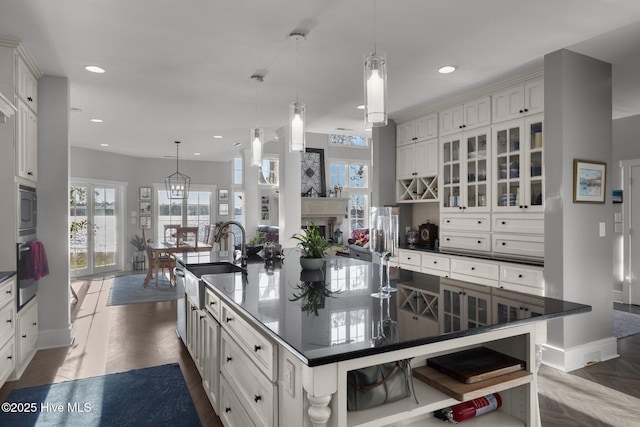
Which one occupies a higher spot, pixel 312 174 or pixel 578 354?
pixel 312 174

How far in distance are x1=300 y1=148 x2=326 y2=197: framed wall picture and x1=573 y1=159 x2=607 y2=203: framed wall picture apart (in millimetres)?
7093

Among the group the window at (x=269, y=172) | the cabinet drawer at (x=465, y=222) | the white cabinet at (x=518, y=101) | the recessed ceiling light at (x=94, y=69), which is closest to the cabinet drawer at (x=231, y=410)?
the recessed ceiling light at (x=94, y=69)

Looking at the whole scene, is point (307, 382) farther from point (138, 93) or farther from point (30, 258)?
point (138, 93)

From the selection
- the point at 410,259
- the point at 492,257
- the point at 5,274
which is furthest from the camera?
the point at 410,259

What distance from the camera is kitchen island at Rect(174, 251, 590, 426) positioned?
1.20 meters

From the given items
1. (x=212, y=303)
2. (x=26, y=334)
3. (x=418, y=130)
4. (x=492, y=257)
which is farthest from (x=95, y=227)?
(x=492, y=257)

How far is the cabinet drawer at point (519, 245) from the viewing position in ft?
12.5

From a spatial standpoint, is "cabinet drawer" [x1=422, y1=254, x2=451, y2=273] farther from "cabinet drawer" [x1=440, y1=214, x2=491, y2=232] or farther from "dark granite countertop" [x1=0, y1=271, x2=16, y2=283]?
"dark granite countertop" [x1=0, y1=271, x2=16, y2=283]

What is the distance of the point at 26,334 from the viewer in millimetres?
3428

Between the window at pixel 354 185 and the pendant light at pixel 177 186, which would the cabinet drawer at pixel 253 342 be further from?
the window at pixel 354 185

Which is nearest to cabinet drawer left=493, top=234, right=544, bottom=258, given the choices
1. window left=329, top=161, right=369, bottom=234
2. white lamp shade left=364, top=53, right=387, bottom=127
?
white lamp shade left=364, top=53, right=387, bottom=127

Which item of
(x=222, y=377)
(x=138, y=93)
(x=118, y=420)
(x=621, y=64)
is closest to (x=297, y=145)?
(x=222, y=377)

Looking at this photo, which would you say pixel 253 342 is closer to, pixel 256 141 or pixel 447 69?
pixel 256 141

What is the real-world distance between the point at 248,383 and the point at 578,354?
3031mm
